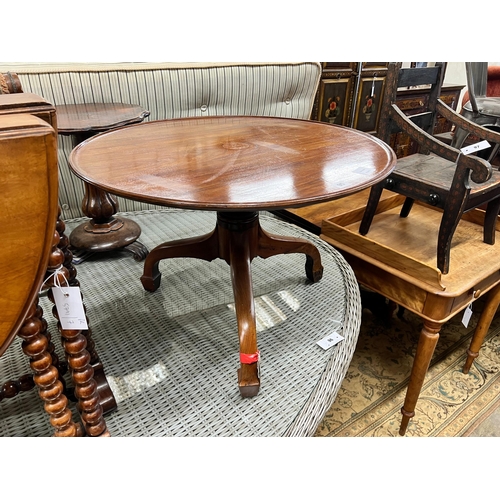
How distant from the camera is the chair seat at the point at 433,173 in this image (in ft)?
4.06

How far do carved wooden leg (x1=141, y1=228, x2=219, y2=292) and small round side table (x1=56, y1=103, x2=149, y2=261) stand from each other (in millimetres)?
192

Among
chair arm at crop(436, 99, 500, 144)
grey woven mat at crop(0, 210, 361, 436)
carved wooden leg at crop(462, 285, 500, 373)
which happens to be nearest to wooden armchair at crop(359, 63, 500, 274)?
chair arm at crop(436, 99, 500, 144)

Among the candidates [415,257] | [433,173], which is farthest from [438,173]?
[415,257]

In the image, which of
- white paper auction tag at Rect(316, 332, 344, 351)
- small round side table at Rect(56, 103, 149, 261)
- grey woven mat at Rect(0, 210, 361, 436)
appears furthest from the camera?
small round side table at Rect(56, 103, 149, 261)

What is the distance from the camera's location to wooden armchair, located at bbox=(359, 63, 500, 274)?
1.16 m

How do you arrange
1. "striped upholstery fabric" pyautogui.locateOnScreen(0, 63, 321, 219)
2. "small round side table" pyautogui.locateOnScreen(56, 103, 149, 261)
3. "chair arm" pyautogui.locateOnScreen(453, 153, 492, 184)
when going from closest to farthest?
1. "chair arm" pyautogui.locateOnScreen(453, 153, 492, 184)
2. "small round side table" pyautogui.locateOnScreen(56, 103, 149, 261)
3. "striped upholstery fabric" pyautogui.locateOnScreen(0, 63, 321, 219)

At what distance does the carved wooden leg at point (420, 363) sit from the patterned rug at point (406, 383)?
0.08m

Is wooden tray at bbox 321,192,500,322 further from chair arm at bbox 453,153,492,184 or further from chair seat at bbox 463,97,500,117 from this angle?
chair seat at bbox 463,97,500,117

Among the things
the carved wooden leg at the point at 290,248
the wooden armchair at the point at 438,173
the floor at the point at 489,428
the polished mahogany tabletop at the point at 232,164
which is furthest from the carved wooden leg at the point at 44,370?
the floor at the point at 489,428

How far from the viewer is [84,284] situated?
1.20 meters

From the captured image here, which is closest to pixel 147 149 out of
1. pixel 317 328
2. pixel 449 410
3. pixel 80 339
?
pixel 80 339

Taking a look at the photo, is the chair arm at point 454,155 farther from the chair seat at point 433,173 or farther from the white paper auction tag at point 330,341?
the white paper auction tag at point 330,341

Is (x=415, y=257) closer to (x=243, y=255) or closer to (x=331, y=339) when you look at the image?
(x=331, y=339)

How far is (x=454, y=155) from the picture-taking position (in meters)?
1.17
